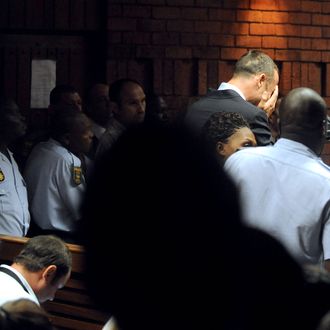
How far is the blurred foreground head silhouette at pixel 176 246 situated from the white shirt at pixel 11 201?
4207 millimetres

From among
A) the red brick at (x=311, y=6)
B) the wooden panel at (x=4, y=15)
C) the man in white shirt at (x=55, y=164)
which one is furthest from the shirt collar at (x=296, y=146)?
the red brick at (x=311, y=6)

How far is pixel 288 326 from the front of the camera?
2.55 ft

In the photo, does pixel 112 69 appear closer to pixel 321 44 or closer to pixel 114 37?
pixel 114 37

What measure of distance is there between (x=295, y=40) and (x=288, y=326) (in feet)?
23.2

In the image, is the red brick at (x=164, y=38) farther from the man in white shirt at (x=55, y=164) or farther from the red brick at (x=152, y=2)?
the man in white shirt at (x=55, y=164)

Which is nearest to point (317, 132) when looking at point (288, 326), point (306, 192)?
point (306, 192)

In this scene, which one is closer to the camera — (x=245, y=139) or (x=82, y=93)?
(x=245, y=139)

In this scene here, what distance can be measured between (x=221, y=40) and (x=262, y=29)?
0.35 metres

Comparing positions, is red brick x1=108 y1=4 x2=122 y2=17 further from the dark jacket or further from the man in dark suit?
the dark jacket

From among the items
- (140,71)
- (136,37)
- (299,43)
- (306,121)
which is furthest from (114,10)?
(306,121)

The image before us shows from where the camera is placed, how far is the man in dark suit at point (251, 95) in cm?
411

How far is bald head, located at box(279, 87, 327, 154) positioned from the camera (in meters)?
3.24

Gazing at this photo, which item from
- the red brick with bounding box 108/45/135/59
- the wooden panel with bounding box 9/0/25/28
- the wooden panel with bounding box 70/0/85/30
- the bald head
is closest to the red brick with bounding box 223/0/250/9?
the red brick with bounding box 108/45/135/59

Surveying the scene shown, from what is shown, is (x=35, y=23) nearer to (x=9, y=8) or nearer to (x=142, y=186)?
(x=9, y=8)
